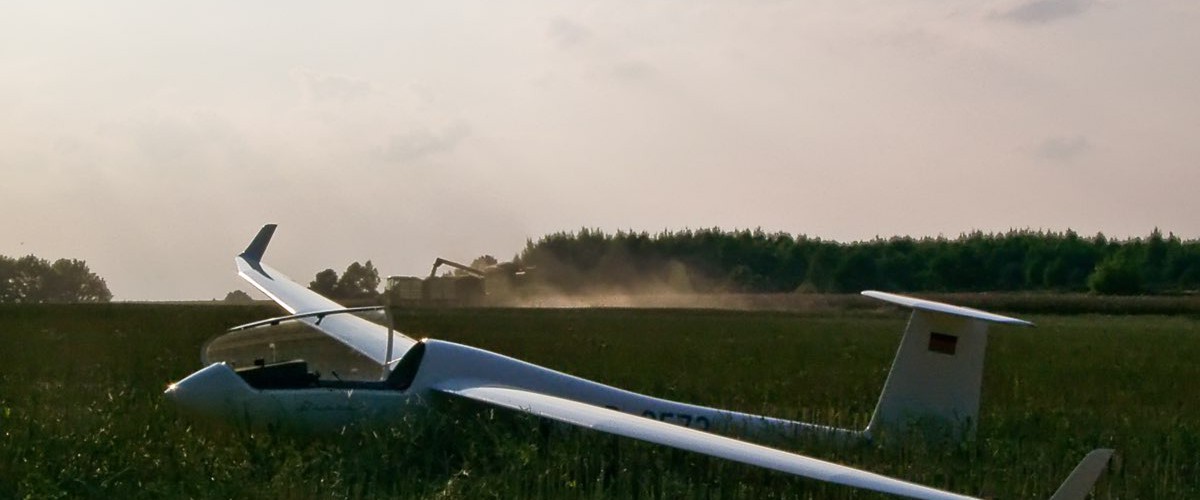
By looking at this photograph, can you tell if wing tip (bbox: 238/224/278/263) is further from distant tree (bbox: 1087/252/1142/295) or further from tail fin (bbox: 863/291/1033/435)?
distant tree (bbox: 1087/252/1142/295)

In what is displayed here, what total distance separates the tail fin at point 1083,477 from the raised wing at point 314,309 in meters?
5.90

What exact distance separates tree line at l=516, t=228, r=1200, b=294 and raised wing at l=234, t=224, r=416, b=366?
41.4 m

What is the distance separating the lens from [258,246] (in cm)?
2062

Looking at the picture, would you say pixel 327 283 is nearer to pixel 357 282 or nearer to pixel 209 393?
pixel 357 282

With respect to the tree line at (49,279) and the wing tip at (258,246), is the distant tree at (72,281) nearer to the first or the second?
the tree line at (49,279)

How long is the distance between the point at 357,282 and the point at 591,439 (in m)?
44.7

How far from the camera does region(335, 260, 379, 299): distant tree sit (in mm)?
51725

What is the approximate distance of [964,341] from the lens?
1102cm

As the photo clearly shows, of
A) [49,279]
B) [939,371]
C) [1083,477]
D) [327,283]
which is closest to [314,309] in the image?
[939,371]

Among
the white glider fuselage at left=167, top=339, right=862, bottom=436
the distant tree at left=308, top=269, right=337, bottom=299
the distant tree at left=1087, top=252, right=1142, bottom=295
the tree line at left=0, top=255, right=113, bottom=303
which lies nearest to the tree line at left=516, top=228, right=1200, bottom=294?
the distant tree at left=1087, top=252, right=1142, bottom=295

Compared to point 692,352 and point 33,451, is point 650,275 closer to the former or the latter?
point 692,352

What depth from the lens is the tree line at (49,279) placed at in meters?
80.2

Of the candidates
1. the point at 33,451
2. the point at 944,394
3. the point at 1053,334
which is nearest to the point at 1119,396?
the point at 944,394

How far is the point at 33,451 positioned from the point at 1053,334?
26.9 metres
